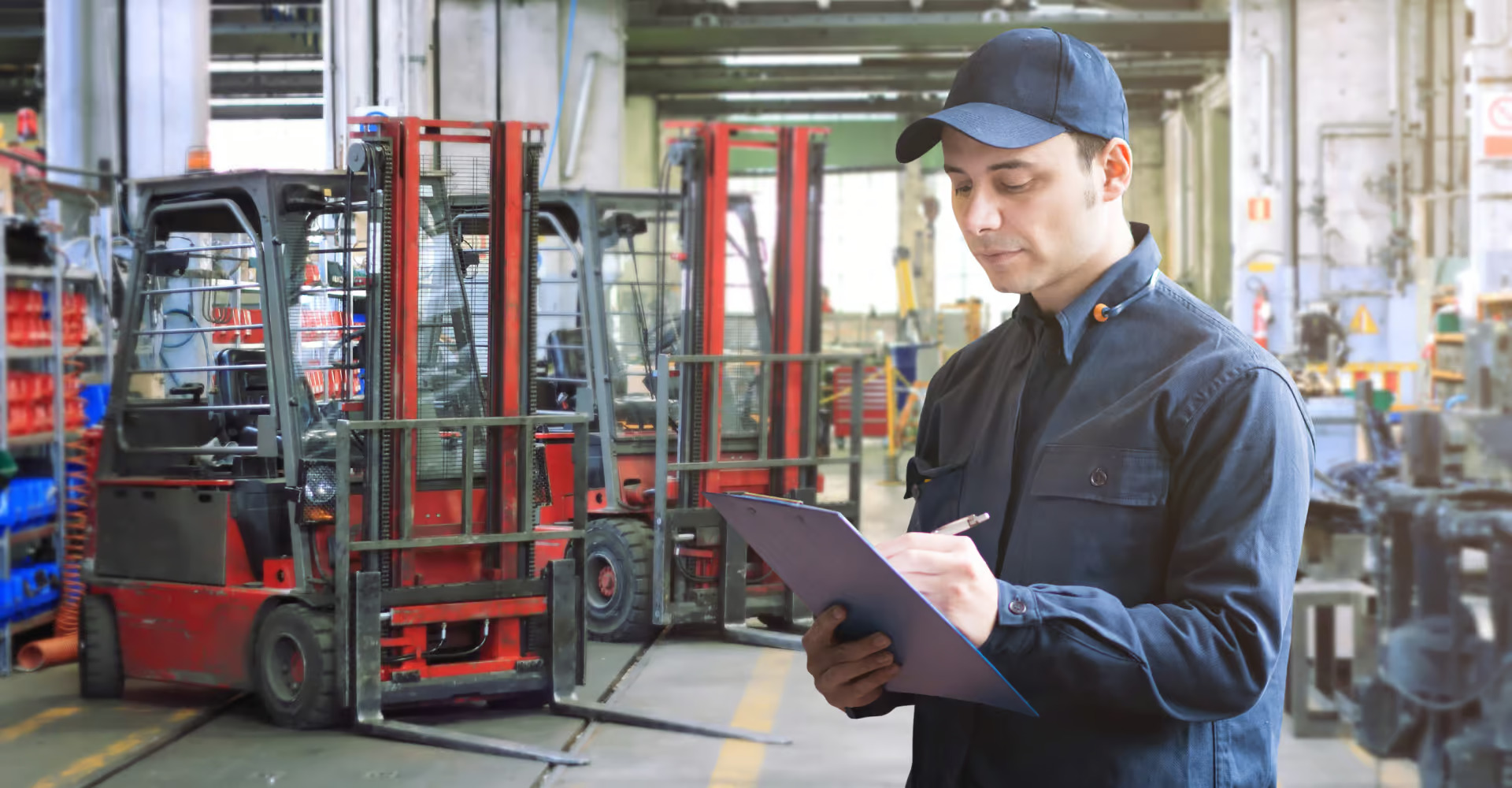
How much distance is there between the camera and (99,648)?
268 inches

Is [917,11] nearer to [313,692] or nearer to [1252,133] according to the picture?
[1252,133]

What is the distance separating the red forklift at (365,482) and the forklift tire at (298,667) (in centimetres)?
1

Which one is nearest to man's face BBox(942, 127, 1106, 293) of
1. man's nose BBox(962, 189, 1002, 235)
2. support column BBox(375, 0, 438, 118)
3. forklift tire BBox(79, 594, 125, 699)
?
man's nose BBox(962, 189, 1002, 235)

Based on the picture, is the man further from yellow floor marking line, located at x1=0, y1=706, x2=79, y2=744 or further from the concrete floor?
yellow floor marking line, located at x1=0, y1=706, x2=79, y2=744

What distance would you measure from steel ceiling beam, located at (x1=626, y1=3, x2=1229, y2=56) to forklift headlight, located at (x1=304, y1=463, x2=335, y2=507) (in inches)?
557

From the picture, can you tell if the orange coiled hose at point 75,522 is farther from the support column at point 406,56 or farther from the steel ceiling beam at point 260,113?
the steel ceiling beam at point 260,113

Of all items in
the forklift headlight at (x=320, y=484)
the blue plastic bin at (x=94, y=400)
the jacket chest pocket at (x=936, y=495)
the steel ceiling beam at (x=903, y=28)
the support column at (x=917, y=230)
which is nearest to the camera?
the jacket chest pocket at (x=936, y=495)

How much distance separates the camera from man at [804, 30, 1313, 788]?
59.3 inches

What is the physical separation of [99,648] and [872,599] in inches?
251

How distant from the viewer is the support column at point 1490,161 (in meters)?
8.41

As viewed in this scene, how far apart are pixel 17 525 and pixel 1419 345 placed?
12909mm

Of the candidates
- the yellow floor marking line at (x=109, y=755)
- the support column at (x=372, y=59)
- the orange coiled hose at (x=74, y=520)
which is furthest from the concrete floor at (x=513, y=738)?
the support column at (x=372, y=59)

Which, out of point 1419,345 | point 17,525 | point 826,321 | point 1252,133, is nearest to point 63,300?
point 17,525

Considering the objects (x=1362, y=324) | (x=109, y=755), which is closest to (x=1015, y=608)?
(x=109, y=755)
